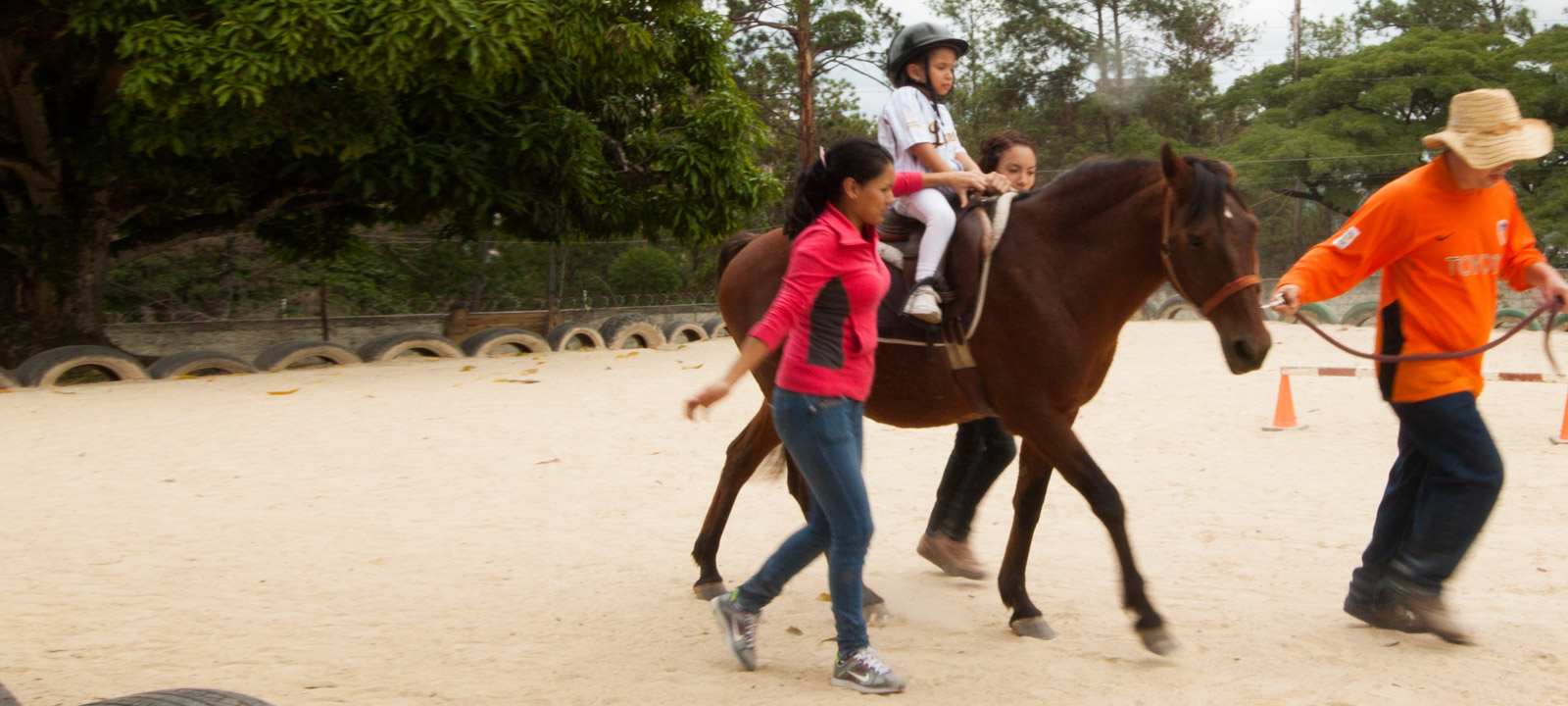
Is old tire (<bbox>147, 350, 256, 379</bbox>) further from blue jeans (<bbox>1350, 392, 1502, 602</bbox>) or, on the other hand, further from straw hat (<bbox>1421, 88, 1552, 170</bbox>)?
straw hat (<bbox>1421, 88, 1552, 170</bbox>)

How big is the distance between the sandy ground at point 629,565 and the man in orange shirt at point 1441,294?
0.32m

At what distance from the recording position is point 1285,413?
832cm

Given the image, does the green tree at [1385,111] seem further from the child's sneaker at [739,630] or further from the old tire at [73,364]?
the child's sneaker at [739,630]

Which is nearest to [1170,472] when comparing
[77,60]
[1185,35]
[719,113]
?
[719,113]

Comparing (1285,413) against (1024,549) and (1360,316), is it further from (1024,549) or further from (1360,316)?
(1360,316)

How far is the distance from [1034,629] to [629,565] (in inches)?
75.0

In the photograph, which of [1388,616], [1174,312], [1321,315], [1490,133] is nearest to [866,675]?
[1388,616]

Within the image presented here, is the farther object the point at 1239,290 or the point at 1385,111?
the point at 1385,111

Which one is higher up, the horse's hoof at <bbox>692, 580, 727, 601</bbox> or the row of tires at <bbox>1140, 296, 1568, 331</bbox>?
the row of tires at <bbox>1140, 296, 1568, 331</bbox>

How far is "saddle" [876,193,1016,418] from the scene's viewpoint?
13.5 feet

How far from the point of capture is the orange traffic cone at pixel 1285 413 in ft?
27.1

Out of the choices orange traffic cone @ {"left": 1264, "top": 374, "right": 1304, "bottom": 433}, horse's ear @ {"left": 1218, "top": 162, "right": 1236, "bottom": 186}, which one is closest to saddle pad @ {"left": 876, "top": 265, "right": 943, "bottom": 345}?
horse's ear @ {"left": 1218, "top": 162, "right": 1236, "bottom": 186}

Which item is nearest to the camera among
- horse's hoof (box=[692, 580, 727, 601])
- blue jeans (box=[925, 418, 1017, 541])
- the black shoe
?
the black shoe

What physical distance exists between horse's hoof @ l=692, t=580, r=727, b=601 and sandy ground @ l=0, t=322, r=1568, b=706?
115mm
